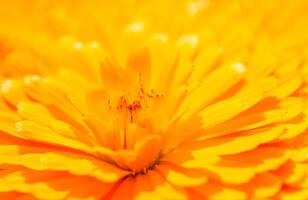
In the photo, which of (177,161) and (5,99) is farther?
(5,99)

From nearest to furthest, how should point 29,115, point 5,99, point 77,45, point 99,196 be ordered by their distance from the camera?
point 99,196 < point 29,115 < point 5,99 < point 77,45

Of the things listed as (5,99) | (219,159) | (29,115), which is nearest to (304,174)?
(219,159)

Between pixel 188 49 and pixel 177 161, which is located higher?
pixel 188 49

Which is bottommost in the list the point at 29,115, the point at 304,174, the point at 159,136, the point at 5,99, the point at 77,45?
the point at 304,174

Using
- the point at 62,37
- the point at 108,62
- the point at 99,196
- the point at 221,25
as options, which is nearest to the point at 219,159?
the point at 99,196

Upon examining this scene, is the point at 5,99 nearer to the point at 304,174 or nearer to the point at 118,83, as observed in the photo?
the point at 118,83

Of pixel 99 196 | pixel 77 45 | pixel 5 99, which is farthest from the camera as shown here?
pixel 77 45

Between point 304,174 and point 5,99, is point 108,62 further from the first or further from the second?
point 304,174
